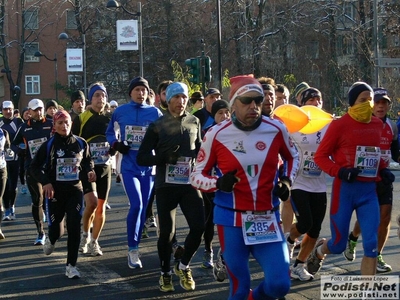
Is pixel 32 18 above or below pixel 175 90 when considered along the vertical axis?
above

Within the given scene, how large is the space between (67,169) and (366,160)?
345 cm

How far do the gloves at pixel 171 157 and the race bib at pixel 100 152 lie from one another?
2648mm

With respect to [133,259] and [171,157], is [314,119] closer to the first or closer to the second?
[171,157]

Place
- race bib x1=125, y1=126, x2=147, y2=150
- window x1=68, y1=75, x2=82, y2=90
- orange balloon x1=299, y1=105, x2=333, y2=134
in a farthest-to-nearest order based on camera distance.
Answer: window x1=68, y1=75, x2=82, y2=90 → race bib x1=125, y1=126, x2=147, y2=150 → orange balloon x1=299, y1=105, x2=333, y2=134

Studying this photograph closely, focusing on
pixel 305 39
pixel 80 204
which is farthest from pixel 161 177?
pixel 305 39

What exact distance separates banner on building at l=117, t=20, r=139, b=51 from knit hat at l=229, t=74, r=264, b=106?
76.4 feet

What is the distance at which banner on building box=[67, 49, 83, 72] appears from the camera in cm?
3928

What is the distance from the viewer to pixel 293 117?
A: 7.79 m

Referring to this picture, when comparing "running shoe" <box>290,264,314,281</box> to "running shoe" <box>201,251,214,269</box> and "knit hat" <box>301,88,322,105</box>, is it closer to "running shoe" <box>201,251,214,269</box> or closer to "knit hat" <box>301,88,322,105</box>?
"running shoe" <box>201,251,214,269</box>

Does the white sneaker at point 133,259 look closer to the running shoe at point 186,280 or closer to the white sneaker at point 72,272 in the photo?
the white sneaker at point 72,272

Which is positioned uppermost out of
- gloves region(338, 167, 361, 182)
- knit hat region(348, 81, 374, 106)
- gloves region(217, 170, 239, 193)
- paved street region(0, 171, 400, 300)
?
knit hat region(348, 81, 374, 106)

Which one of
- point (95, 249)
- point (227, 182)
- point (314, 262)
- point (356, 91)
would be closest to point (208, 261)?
point (314, 262)

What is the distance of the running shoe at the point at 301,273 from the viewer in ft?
26.5

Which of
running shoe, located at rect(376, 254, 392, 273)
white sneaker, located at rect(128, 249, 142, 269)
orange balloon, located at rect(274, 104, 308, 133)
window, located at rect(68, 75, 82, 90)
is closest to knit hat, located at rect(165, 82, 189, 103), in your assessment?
orange balloon, located at rect(274, 104, 308, 133)
